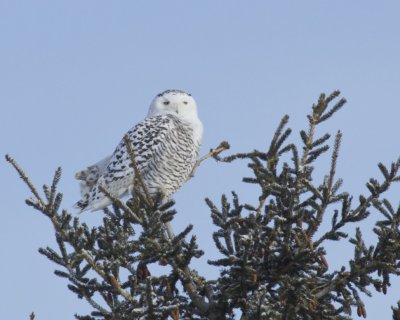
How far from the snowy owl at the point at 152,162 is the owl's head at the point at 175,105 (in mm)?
324

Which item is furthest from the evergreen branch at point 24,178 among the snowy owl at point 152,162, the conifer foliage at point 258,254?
the snowy owl at point 152,162

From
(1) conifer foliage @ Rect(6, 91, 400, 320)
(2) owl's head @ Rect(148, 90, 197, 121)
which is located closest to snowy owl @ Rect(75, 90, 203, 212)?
(2) owl's head @ Rect(148, 90, 197, 121)

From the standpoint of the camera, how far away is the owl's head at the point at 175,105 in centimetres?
834

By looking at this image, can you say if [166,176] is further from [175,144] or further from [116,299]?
[116,299]

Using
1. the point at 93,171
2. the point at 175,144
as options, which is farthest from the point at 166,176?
the point at 93,171

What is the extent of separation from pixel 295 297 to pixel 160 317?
0.77 meters

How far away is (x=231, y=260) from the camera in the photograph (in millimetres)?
4207

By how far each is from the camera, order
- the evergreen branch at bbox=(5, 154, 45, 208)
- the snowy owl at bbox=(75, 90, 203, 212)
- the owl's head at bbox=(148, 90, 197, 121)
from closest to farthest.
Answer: the evergreen branch at bbox=(5, 154, 45, 208) → the snowy owl at bbox=(75, 90, 203, 212) → the owl's head at bbox=(148, 90, 197, 121)

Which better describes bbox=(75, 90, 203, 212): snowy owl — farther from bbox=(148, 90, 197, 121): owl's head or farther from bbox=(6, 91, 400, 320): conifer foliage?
bbox=(6, 91, 400, 320): conifer foliage

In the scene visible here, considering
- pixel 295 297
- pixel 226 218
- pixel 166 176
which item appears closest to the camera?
pixel 295 297

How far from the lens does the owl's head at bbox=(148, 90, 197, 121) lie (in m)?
8.34

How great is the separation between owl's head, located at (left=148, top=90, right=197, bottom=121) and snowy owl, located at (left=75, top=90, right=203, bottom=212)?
324mm

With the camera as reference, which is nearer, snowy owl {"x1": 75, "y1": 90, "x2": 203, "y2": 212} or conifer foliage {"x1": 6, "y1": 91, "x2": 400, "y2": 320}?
conifer foliage {"x1": 6, "y1": 91, "x2": 400, "y2": 320}

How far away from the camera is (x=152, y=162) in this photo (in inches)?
302
